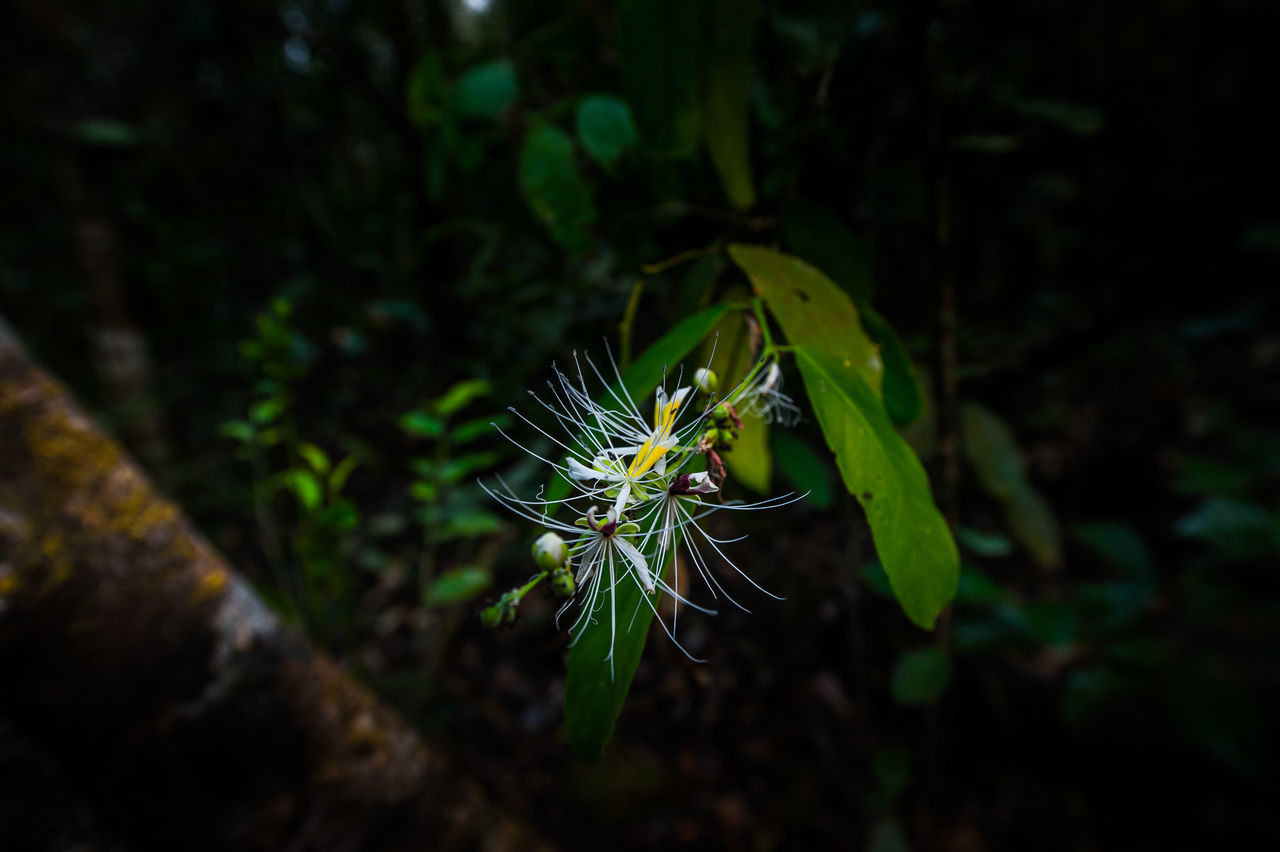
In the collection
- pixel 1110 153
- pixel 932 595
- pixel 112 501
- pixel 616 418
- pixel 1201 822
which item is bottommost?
pixel 1201 822

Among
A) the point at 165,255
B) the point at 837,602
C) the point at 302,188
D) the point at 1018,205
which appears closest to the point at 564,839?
the point at 837,602

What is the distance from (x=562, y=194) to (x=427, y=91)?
0.57 m

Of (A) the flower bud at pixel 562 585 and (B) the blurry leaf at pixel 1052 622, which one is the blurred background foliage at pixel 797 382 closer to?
(B) the blurry leaf at pixel 1052 622

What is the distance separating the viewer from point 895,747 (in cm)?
135

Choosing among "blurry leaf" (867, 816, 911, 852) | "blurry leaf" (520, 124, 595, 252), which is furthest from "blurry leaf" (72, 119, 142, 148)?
"blurry leaf" (867, 816, 911, 852)

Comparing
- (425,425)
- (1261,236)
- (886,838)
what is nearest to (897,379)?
(425,425)

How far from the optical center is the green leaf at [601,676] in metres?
0.40

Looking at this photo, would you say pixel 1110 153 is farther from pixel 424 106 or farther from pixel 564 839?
pixel 564 839

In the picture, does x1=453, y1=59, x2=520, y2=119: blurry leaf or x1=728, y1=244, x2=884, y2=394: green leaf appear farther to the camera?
x1=453, y1=59, x2=520, y2=119: blurry leaf

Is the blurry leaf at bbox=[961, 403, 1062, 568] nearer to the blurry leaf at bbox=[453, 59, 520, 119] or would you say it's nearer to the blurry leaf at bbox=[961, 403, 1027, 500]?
the blurry leaf at bbox=[961, 403, 1027, 500]

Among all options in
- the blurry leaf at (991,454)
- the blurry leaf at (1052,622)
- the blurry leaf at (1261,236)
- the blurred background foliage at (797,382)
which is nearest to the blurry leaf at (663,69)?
the blurred background foliage at (797,382)

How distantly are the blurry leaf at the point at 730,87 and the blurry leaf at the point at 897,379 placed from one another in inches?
9.2

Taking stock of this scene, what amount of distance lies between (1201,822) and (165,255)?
6.00 metres

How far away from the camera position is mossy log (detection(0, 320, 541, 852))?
965mm
